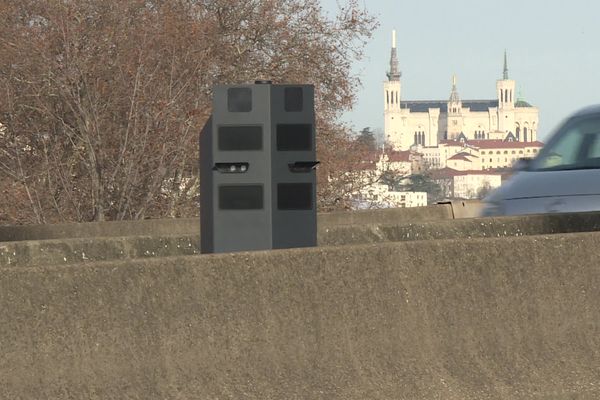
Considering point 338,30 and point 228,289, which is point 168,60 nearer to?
point 338,30

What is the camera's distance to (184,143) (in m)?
31.8

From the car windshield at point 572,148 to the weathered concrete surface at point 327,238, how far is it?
8.38 feet

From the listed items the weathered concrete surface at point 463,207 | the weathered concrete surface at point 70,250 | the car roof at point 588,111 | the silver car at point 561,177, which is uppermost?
the car roof at point 588,111

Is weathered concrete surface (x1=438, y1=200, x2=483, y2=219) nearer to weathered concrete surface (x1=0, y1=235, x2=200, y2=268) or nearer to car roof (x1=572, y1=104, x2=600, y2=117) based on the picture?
car roof (x1=572, y1=104, x2=600, y2=117)

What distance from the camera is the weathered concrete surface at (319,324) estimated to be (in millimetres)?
5473

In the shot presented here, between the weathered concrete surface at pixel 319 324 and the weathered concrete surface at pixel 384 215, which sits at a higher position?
the weathered concrete surface at pixel 319 324

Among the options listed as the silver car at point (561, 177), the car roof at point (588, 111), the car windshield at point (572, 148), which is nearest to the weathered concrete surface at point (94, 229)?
the silver car at point (561, 177)

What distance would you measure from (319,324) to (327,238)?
15.3 feet

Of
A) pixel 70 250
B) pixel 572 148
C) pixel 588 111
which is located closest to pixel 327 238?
pixel 70 250

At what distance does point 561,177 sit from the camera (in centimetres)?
1310

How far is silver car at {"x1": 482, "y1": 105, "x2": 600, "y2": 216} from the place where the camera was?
12.8 meters

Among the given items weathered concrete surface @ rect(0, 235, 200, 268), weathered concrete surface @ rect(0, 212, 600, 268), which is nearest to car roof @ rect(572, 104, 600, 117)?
weathered concrete surface @ rect(0, 212, 600, 268)

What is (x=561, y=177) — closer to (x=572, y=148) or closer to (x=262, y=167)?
(x=572, y=148)

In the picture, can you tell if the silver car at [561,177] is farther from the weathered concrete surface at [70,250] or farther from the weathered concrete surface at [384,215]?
the weathered concrete surface at [70,250]
